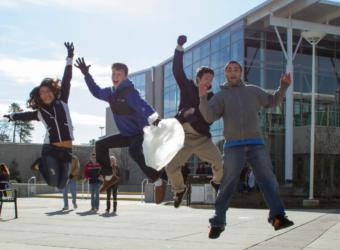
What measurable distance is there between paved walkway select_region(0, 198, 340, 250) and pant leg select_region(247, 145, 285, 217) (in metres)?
4.91

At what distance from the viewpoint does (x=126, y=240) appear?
39.9 ft

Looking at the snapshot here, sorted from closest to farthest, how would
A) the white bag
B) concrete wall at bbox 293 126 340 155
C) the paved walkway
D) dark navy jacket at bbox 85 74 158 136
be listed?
1. the white bag
2. dark navy jacket at bbox 85 74 158 136
3. the paved walkway
4. concrete wall at bbox 293 126 340 155

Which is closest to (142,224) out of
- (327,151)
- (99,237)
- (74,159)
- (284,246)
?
(99,237)

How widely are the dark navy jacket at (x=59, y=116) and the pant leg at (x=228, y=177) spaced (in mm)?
1754

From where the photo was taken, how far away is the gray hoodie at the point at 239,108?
20.7ft

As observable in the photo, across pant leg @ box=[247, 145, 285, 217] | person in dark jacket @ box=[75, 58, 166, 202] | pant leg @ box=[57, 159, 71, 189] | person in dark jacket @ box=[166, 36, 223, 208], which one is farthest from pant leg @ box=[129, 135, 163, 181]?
pant leg @ box=[247, 145, 285, 217]

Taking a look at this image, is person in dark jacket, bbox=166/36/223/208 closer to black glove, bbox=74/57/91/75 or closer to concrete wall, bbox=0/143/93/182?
black glove, bbox=74/57/91/75

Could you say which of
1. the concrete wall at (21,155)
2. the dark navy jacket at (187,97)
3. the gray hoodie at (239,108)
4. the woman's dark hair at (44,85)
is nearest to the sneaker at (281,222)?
the gray hoodie at (239,108)

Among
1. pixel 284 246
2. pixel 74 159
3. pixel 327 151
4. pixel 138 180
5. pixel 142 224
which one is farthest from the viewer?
pixel 138 180

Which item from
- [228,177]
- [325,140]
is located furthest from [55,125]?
[325,140]

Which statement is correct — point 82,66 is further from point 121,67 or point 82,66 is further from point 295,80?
point 295,80

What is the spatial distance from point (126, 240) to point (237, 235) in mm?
2577

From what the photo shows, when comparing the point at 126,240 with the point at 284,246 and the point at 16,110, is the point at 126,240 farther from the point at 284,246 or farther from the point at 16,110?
the point at 16,110

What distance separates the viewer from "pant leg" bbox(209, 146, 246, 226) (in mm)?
6406
